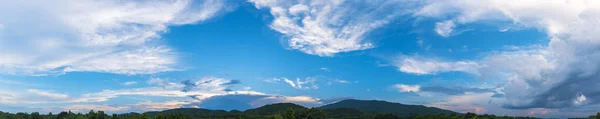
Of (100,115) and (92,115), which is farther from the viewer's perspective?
(100,115)

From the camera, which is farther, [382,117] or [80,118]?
[382,117]

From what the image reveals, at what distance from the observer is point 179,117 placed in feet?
477

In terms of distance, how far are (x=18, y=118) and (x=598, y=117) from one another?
251278 millimetres

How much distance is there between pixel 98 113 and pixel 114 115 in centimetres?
772

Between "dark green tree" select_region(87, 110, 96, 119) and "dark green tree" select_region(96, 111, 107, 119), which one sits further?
"dark green tree" select_region(96, 111, 107, 119)

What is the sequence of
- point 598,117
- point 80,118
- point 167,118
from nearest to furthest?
point 167,118, point 80,118, point 598,117

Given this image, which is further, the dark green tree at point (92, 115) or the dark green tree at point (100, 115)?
the dark green tree at point (100, 115)

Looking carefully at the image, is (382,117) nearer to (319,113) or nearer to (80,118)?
(319,113)

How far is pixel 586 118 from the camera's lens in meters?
182

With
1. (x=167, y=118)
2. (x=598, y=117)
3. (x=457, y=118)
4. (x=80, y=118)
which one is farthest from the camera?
(x=457, y=118)

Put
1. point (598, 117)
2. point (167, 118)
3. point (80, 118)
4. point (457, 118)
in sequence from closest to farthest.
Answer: point (167, 118), point (80, 118), point (598, 117), point (457, 118)

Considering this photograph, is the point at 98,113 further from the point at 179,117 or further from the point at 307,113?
the point at 307,113

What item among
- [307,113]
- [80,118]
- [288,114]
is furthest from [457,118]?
[80,118]

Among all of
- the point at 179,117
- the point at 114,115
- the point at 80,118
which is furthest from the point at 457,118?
the point at 80,118
